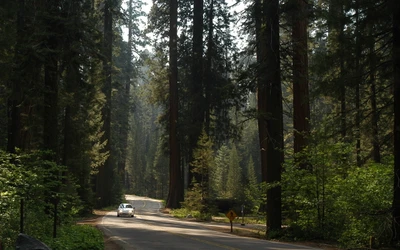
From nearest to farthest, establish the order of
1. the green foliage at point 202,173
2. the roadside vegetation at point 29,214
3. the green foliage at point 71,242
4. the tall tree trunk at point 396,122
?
the green foliage at point 71,242
the roadside vegetation at point 29,214
the tall tree trunk at point 396,122
the green foliage at point 202,173

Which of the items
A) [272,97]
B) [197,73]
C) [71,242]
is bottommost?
[71,242]

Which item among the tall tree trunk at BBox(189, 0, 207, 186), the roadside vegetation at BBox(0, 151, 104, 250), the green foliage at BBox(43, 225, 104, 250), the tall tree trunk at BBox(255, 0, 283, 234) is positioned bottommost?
the green foliage at BBox(43, 225, 104, 250)

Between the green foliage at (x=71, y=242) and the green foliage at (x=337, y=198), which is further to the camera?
the green foliage at (x=337, y=198)

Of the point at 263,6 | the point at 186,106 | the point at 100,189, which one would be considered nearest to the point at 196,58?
the point at 186,106

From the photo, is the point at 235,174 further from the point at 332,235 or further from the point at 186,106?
the point at 332,235

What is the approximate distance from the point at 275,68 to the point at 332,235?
688cm

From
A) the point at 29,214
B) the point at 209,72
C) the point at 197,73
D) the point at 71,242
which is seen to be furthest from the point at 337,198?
the point at 197,73

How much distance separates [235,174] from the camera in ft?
225

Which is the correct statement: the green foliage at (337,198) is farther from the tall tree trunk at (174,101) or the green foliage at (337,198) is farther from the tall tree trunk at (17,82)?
the tall tree trunk at (174,101)

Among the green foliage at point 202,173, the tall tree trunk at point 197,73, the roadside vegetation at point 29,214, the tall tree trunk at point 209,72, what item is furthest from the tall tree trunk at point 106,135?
the roadside vegetation at point 29,214

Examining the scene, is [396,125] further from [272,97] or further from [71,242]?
[71,242]

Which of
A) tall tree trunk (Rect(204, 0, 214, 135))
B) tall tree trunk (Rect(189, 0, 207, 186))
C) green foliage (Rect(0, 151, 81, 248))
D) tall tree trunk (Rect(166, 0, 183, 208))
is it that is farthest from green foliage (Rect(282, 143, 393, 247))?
tall tree trunk (Rect(166, 0, 183, 208))

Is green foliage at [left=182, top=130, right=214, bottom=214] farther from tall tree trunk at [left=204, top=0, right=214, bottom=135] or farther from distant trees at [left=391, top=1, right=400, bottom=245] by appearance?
distant trees at [left=391, top=1, right=400, bottom=245]

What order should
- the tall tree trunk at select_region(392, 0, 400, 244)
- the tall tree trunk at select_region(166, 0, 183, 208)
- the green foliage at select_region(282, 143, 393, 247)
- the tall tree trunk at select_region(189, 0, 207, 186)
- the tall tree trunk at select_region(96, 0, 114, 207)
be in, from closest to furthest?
the tall tree trunk at select_region(392, 0, 400, 244) < the green foliage at select_region(282, 143, 393, 247) < the tall tree trunk at select_region(189, 0, 207, 186) < the tall tree trunk at select_region(166, 0, 183, 208) < the tall tree trunk at select_region(96, 0, 114, 207)
